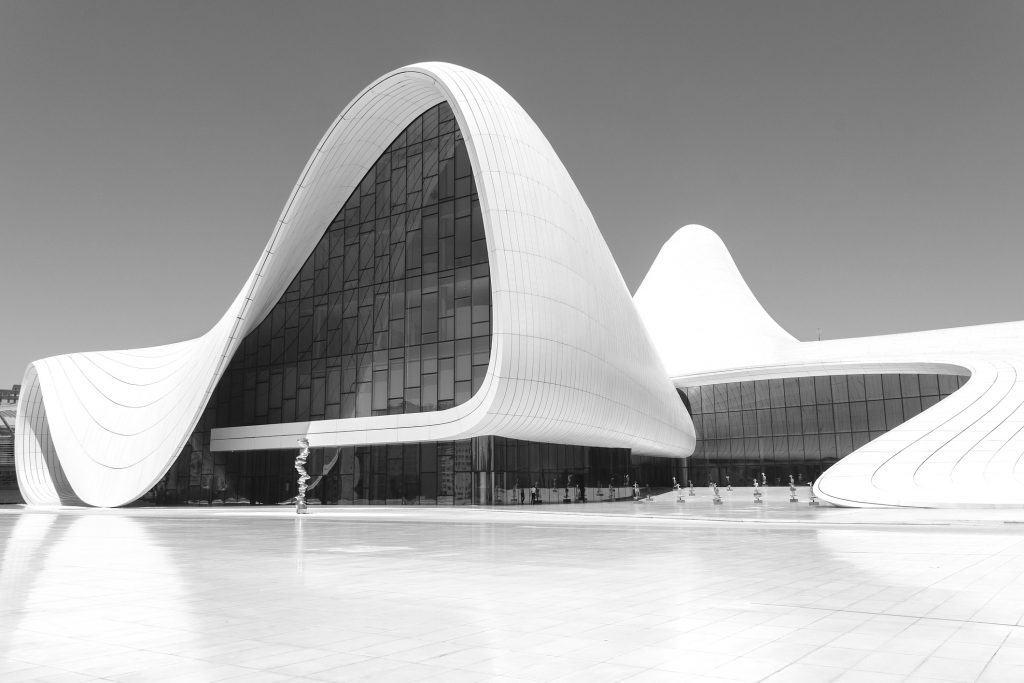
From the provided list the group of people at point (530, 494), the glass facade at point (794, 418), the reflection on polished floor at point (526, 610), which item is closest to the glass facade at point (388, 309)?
the group of people at point (530, 494)

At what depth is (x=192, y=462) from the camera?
42781mm

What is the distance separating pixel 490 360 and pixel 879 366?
3000 centimetres

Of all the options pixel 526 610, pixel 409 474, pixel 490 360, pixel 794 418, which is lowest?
pixel 526 610

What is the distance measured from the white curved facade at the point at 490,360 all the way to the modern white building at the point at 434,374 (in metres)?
0.11

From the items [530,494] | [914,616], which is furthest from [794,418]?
[914,616]

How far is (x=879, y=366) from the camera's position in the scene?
5016 centimetres

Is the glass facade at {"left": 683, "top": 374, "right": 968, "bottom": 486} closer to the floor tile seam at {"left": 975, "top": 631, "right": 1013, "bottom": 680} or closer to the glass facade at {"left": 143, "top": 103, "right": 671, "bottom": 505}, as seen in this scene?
Result: the glass facade at {"left": 143, "top": 103, "right": 671, "bottom": 505}

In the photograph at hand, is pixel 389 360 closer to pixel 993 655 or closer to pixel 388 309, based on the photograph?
pixel 388 309

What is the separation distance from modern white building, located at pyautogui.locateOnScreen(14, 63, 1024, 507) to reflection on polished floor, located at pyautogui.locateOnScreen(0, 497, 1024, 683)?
51.4 feet

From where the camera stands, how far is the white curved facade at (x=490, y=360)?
32062 mm

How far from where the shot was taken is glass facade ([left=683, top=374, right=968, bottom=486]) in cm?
5012

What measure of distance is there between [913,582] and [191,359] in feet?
127

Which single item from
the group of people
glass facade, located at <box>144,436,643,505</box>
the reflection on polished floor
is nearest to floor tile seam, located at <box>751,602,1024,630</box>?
the reflection on polished floor

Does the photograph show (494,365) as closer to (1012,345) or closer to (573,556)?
(573,556)
